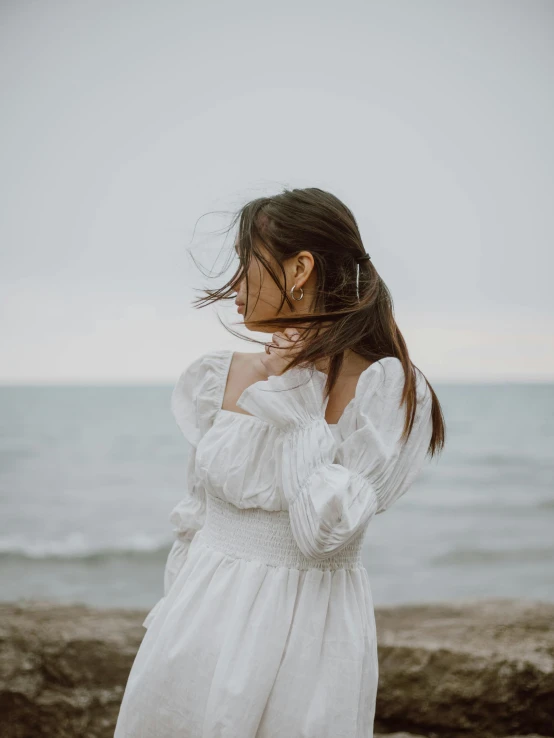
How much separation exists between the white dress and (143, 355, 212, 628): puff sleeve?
18cm

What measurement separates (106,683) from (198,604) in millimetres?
1163

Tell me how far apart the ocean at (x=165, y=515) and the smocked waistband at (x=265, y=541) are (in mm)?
400

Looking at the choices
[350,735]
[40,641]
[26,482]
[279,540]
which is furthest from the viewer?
[26,482]

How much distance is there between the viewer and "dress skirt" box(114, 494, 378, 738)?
1.49 meters

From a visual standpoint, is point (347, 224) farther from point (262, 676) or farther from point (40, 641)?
point (40, 641)

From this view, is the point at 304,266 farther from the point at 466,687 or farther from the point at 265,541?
the point at 466,687

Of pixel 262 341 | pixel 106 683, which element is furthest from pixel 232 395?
pixel 106 683

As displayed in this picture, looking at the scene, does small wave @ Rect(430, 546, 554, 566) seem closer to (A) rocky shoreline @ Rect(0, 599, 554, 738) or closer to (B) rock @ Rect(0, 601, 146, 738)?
(A) rocky shoreline @ Rect(0, 599, 554, 738)

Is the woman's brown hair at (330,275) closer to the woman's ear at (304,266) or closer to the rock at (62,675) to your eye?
the woman's ear at (304,266)

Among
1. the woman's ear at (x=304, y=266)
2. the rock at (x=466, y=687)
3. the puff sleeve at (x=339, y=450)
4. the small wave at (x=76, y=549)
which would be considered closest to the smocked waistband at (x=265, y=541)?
the puff sleeve at (x=339, y=450)

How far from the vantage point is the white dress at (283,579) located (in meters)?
1.48

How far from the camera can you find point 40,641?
2621mm

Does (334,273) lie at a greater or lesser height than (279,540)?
greater

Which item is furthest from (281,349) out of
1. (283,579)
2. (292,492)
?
(283,579)
